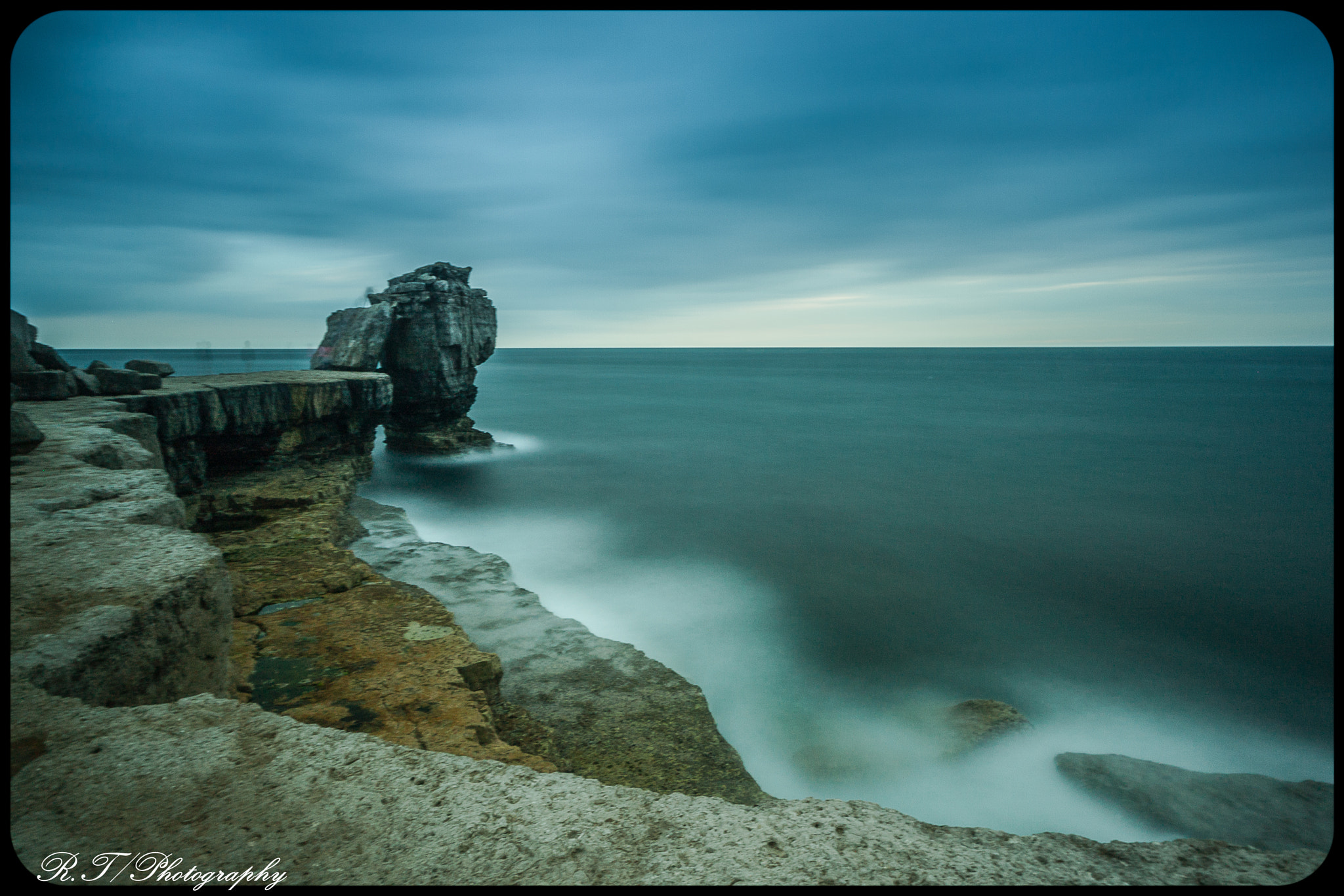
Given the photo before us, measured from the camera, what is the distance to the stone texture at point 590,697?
221 inches

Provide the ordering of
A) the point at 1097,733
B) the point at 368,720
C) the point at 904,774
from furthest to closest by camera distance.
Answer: the point at 1097,733, the point at 904,774, the point at 368,720

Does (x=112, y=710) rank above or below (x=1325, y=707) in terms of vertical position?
above

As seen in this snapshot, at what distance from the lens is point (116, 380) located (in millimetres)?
10453

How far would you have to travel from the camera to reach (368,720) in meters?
4.37

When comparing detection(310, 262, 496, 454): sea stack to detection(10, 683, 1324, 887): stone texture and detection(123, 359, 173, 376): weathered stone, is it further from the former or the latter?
detection(10, 683, 1324, 887): stone texture

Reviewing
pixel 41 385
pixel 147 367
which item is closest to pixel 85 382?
pixel 41 385

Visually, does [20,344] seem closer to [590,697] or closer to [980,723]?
[590,697]

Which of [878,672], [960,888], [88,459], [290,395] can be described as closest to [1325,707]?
[878,672]

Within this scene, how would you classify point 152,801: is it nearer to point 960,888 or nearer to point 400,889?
point 400,889

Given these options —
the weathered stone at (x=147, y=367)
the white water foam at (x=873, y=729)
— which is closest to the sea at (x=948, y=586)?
the white water foam at (x=873, y=729)

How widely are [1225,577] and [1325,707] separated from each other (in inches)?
234

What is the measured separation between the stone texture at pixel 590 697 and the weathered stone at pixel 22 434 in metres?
5.13
